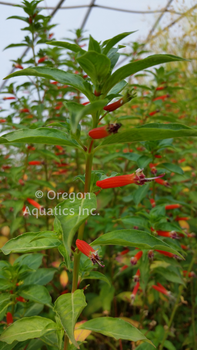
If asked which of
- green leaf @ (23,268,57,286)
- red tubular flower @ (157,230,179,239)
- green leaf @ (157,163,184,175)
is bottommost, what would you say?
green leaf @ (23,268,57,286)

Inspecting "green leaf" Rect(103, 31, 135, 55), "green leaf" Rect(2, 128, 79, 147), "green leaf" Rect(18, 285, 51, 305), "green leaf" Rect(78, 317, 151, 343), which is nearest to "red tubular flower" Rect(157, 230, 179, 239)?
"green leaf" Rect(78, 317, 151, 343)

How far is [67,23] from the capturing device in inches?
269

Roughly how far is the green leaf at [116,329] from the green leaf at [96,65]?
0.74m

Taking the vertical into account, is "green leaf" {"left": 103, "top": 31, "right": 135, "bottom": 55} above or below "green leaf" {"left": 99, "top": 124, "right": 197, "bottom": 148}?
above

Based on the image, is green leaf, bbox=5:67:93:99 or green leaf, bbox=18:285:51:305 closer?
green leaf, bbox=5:67:93:99

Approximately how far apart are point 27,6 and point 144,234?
72.3 inches

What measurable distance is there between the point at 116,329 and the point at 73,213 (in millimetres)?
449

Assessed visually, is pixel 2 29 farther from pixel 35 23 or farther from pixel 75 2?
pixel 35 23

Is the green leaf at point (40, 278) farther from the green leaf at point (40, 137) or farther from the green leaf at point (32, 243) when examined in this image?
the green leaf at point (40, 137)

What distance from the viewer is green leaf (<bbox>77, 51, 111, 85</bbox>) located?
1.83 ft

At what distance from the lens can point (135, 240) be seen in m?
0.63

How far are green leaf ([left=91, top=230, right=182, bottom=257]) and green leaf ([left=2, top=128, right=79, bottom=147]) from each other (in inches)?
11.1

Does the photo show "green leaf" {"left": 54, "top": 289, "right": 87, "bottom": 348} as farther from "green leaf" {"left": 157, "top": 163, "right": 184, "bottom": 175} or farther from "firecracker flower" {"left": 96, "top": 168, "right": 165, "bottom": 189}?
"green leaf" {"left": 157, "top": 163, "right": 184, "bottom": 175}

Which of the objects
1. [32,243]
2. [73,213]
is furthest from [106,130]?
[32,243]
